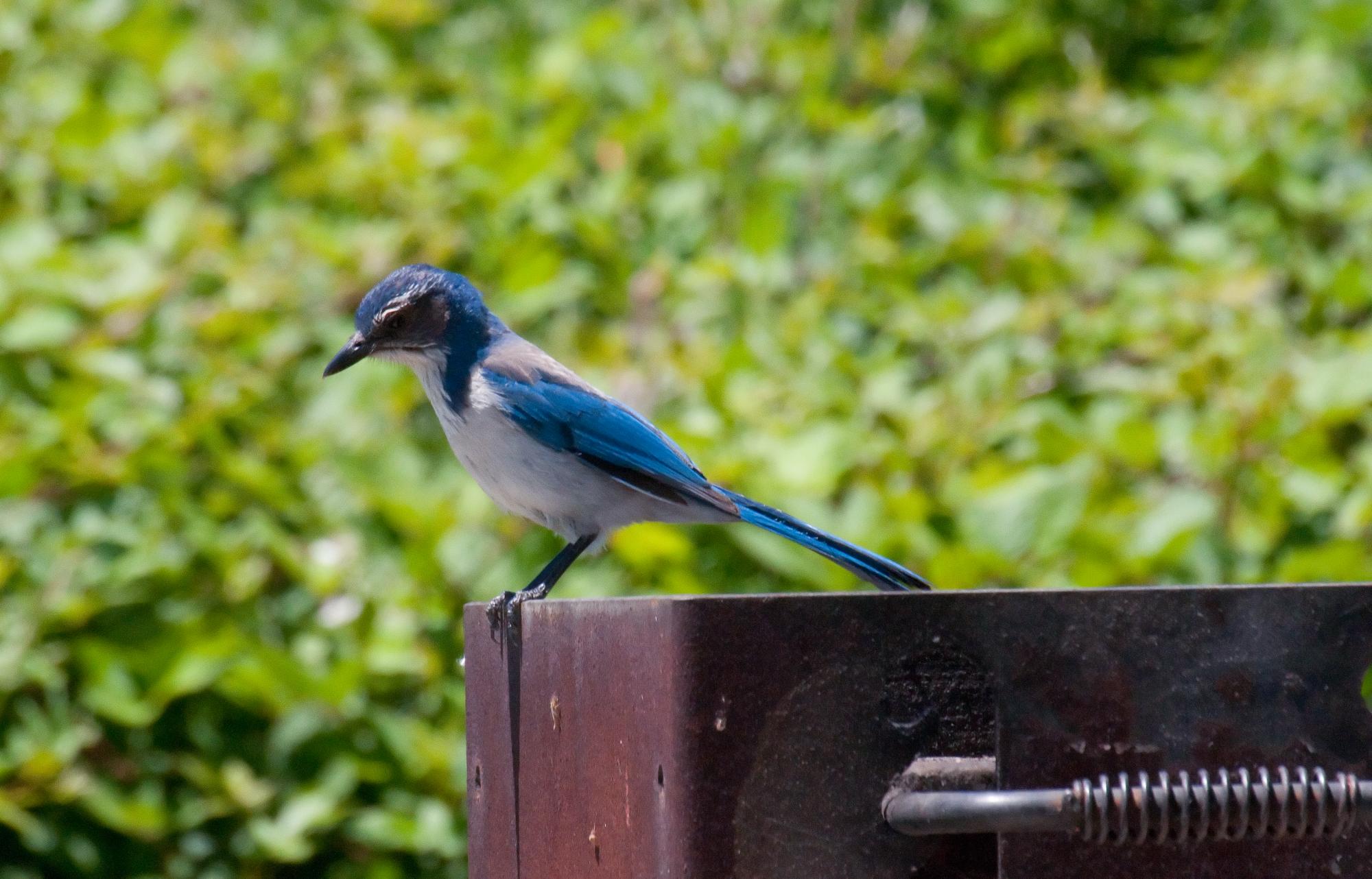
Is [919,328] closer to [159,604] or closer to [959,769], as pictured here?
[159,604]

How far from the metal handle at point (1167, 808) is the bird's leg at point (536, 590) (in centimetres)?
93

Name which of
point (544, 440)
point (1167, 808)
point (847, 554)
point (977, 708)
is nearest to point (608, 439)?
point (544, 440)

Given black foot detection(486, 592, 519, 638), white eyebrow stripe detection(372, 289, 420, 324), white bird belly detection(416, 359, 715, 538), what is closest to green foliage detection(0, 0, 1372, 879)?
white bird belly detection(416, 359, 715, 538)

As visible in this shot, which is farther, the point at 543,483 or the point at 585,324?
the point at 585,324

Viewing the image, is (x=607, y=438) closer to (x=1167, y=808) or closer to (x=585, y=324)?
(x=1167, y=808)

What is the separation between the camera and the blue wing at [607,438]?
11.5ft

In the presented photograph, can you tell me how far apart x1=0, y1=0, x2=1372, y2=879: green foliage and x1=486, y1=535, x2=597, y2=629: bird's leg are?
865mm

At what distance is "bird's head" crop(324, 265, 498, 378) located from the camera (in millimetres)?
3658

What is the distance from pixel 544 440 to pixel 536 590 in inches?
21.3

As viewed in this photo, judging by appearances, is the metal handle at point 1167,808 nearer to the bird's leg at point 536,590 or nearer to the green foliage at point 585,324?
the bird's leg at point 536,590

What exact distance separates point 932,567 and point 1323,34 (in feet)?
10.9

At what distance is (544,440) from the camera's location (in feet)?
11.7

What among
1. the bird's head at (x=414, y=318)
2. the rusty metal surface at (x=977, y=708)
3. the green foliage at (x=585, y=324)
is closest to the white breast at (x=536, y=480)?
the bird's head at (x=414, y=318)

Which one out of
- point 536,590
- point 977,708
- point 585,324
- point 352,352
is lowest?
point 977,708
